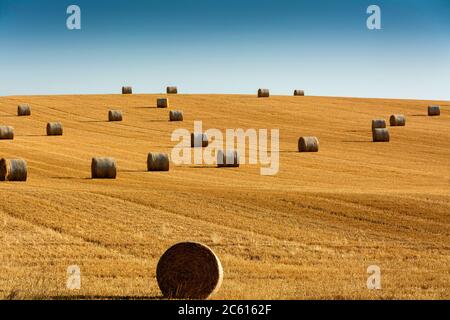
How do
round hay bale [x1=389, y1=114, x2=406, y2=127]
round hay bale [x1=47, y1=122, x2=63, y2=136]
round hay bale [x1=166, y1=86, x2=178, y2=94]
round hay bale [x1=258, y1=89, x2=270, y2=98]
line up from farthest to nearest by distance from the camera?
round hay bale [x1=166, y1=86, x2=178, y2=94] → round hay bale [x1=258, y1=89, x2=270, y2=98] → round hay bale [x1=389, y1=114, x2=406, y2=127] → round hay bale [x1=47, y1=122, x2=63, y2=136]

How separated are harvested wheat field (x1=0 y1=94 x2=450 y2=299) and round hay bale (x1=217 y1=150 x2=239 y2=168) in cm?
87

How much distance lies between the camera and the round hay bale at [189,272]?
14531mm

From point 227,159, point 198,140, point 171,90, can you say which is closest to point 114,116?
point 198,140

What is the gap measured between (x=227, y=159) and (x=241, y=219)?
1369 centimetres

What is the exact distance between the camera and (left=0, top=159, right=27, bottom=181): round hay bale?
30797 millimetres

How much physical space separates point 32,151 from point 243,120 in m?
21.7

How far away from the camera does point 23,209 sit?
25.0 meters

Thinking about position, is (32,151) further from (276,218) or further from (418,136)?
(418,136)

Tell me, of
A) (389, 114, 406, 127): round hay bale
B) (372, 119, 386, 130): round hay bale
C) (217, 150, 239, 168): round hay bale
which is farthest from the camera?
(389, 114, 406, 127): round hay bale

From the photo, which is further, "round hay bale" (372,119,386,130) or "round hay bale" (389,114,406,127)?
"round hay bale" (389,114,406,127)

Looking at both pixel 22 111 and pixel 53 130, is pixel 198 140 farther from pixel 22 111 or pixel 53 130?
pixel 22 111

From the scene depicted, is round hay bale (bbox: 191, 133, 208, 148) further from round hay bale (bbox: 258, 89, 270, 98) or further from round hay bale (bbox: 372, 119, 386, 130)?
round hay bale (bbox: 258, 89, 270, 98)

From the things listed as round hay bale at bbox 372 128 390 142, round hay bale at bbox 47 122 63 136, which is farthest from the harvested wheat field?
round hay bale at bbox 372 128 390 142

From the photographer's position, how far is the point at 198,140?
151 feet
